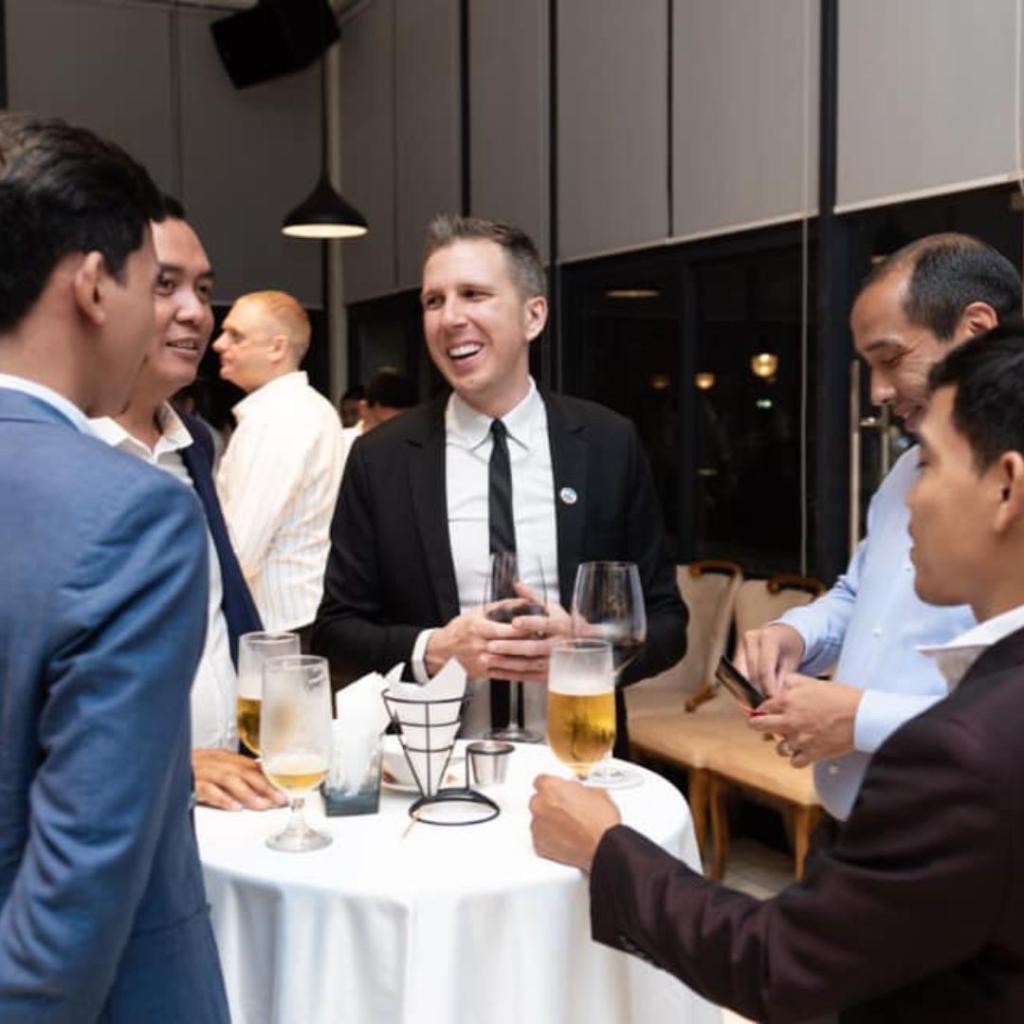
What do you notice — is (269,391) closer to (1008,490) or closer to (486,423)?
(486,423)

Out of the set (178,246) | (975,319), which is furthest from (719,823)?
(178,246)

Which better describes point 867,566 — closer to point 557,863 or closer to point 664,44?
point 557,863

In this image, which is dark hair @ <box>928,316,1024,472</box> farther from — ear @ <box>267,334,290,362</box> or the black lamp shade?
the black lamp shade

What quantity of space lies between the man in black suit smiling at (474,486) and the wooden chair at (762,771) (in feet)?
4.39

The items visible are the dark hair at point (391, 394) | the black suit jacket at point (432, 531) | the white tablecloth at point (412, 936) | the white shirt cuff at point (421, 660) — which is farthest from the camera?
the dark hair at point (391, 394)

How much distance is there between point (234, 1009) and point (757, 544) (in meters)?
3.74

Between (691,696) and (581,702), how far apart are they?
10.6 ft

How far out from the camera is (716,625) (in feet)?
15.6

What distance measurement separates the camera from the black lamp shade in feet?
22.3

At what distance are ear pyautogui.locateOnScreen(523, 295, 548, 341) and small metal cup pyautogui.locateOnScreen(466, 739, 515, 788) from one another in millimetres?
972

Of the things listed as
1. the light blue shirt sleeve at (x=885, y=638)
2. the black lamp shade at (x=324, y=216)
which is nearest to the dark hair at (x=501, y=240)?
the light blue shirt sleeve at (x=885, y=638)

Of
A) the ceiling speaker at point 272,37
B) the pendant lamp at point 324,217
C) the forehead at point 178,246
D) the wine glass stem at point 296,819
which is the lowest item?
the wine glass stem at point 296,819

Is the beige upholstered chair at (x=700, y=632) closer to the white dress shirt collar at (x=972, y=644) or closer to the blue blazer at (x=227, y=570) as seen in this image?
the blue blazer at (x=227, y=570)

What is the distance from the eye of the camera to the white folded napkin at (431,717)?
168 cm
